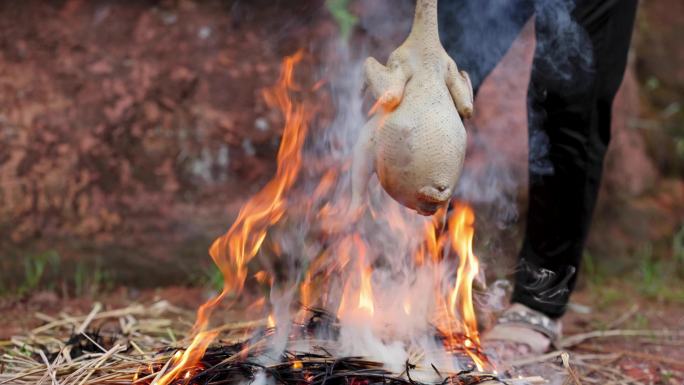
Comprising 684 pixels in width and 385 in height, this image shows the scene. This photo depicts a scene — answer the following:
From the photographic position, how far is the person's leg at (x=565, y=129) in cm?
250

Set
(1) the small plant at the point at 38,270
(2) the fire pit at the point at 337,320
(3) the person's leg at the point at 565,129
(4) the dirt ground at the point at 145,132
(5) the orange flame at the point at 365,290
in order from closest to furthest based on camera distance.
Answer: (2) the fire pit at the point at 337,320 → (5) the orange flame at the point at 365,290 → (3) the person's leg at the point at 565,129 → (1) the small plant at the point at 38,270 → (4) the dirt ground at the point at 145,132

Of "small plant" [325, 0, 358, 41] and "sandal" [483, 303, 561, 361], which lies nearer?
"sandal" [483, 303, 561, 361]

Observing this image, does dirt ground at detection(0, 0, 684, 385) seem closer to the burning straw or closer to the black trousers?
the burning straw

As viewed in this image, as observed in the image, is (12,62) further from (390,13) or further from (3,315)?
(390,13)

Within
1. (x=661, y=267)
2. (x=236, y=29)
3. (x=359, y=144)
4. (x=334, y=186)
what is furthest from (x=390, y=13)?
(x=661, y=267)

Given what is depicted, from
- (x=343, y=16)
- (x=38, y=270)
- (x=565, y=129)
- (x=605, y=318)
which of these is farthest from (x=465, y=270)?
(x=38, y=270)

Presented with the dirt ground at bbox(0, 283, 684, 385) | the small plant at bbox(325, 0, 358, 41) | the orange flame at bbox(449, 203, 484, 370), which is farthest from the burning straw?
the small plant at bbox(325, 0, 358, 41)

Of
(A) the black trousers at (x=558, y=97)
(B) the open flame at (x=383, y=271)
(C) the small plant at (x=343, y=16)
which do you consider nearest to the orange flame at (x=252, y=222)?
(B) the open flame at (x=383, y=271)

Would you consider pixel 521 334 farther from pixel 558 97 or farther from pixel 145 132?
pixel 145 132

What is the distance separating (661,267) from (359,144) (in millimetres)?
2776

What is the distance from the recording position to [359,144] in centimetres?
189

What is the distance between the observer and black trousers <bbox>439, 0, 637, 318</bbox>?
2502 mm

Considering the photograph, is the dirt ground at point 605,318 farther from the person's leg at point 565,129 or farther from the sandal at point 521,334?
the person's leg at point 565,129

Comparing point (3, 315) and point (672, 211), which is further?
point (672, 211)
